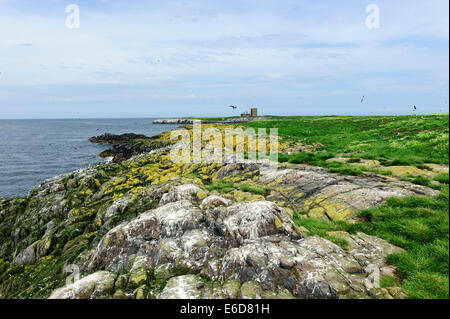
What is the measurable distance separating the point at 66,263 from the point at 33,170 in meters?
50.0

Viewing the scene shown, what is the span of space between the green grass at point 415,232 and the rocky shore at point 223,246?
17.0 inches

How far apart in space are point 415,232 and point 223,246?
645cm

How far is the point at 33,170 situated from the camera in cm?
4684

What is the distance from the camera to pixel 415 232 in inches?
282

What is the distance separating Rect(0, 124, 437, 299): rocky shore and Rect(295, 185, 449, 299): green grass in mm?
432

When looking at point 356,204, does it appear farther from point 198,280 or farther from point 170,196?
point 170,196

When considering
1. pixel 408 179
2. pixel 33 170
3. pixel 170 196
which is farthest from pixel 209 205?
pixel 33 170

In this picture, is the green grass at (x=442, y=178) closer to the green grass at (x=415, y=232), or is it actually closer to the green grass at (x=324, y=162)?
the green grass at (x=415, y=232)

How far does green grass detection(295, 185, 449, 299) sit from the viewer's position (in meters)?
5.41

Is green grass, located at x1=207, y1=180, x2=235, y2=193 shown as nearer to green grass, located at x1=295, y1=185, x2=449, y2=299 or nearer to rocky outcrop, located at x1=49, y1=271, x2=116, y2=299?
green grass, located at x1=295, y1=185, x2=449, y2=299

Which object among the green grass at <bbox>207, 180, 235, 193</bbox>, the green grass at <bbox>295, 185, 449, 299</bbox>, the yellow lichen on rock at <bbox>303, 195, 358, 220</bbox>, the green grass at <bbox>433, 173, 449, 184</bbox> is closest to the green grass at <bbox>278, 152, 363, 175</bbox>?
the green grass at <bbox>433, 173, 449, 184</bbox>

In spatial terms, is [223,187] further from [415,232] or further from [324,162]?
[415,232]

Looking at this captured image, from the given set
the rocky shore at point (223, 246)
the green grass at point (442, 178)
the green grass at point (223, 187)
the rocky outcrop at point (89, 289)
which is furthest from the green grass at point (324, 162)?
the rocky outcrop at point (89, 289)

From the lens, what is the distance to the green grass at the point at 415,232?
5.41 metres
